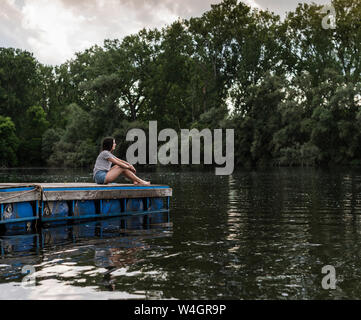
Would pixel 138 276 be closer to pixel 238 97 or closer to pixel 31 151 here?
pixel 238 97

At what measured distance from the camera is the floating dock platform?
1288 cm

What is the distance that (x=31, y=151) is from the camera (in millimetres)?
91688

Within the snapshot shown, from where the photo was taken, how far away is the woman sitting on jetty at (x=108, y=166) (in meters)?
14.7

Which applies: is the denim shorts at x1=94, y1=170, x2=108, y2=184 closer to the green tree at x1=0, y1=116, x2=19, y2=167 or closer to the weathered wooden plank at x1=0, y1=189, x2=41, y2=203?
the weathered wooden plank at x1=0, y1=189, x2=41, y2=203

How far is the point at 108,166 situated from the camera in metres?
15.3

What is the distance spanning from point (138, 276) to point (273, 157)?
5815 cm

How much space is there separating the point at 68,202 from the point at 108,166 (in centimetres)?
171

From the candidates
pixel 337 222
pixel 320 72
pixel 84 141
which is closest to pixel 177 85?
pixel 84 141

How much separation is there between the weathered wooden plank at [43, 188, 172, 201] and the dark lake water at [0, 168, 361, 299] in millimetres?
706
